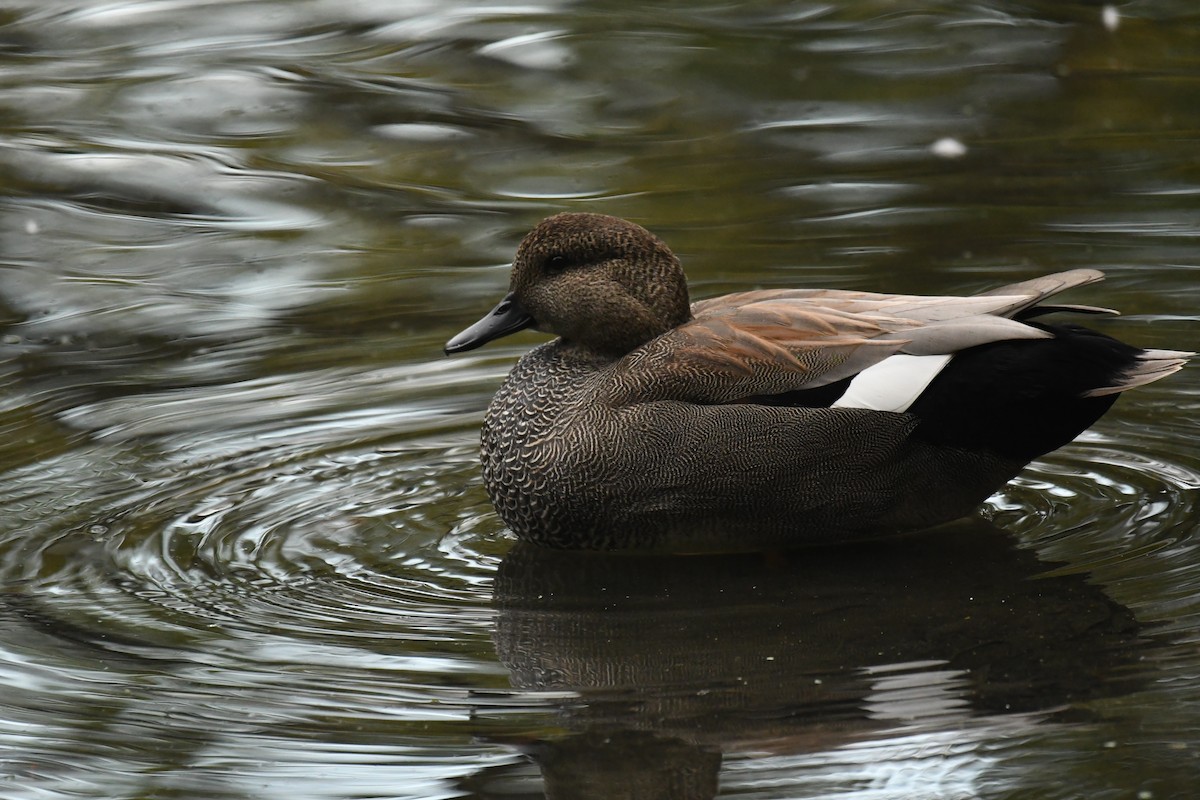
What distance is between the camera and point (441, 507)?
590 centimetres

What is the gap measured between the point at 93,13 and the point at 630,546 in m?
8.66

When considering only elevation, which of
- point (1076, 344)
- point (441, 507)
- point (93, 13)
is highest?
point (93, 13)

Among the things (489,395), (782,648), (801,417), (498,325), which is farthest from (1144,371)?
(489,395)

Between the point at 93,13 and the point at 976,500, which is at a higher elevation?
the point at 93,13

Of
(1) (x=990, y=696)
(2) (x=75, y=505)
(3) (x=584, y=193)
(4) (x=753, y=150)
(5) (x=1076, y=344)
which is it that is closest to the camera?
(1) (x=990, y=696)

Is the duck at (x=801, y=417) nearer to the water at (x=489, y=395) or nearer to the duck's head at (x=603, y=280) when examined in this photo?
the duck's head at (x=603, y=280)

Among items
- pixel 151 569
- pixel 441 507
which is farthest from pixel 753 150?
pixel 151 569

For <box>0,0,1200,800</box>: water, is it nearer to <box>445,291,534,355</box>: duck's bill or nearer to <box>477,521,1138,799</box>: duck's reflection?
<box>477,521,1138,799</box>: duck's reflection

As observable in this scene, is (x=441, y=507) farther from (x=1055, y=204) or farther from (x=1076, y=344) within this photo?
(x=1055, y=204)

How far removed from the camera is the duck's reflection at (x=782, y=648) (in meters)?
4.06

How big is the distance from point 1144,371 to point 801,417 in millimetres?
1022

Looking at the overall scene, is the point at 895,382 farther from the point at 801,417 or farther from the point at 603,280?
the point at 603,280

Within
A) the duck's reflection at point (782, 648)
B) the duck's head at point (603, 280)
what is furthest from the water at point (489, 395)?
the duck's head at point (603, 280)

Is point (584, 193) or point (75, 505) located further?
point (584, 193)
